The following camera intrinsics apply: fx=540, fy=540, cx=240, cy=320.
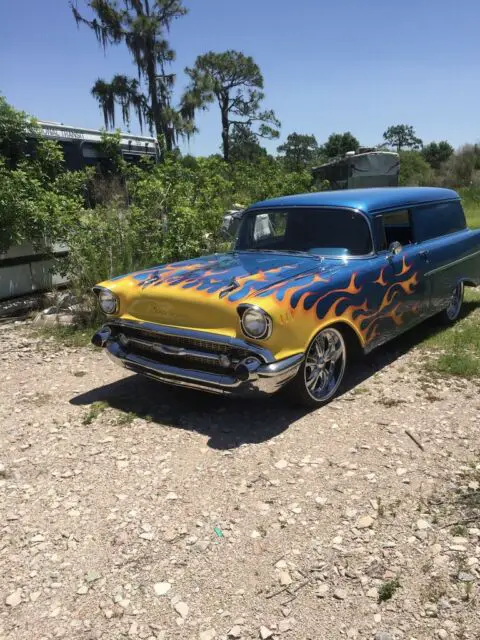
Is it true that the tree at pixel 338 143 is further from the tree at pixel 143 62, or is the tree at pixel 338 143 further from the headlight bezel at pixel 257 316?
the headlight bezel at pixel 257 316

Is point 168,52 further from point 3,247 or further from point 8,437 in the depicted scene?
point 8,437

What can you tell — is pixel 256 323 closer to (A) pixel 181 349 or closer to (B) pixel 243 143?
(A) pixel 181 349

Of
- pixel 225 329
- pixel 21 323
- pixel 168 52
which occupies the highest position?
pixel 168 52

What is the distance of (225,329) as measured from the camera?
3.66 meters

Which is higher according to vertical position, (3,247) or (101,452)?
(3,247)

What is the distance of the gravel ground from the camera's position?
2.25 meters

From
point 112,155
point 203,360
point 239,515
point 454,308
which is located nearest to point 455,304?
point 454,308

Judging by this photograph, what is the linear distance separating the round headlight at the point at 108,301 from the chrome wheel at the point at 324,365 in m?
1.60

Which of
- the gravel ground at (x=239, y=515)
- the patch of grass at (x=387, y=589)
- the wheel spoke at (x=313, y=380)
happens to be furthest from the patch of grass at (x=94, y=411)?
the patch of grass at (x=387, y=589)

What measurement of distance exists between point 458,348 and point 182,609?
12.9 feet

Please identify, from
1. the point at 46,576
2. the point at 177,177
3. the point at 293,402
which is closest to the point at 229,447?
the point at 293,402

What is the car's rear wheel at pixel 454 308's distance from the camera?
603 centimetres

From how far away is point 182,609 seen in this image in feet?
7.49

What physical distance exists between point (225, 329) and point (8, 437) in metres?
1.78
